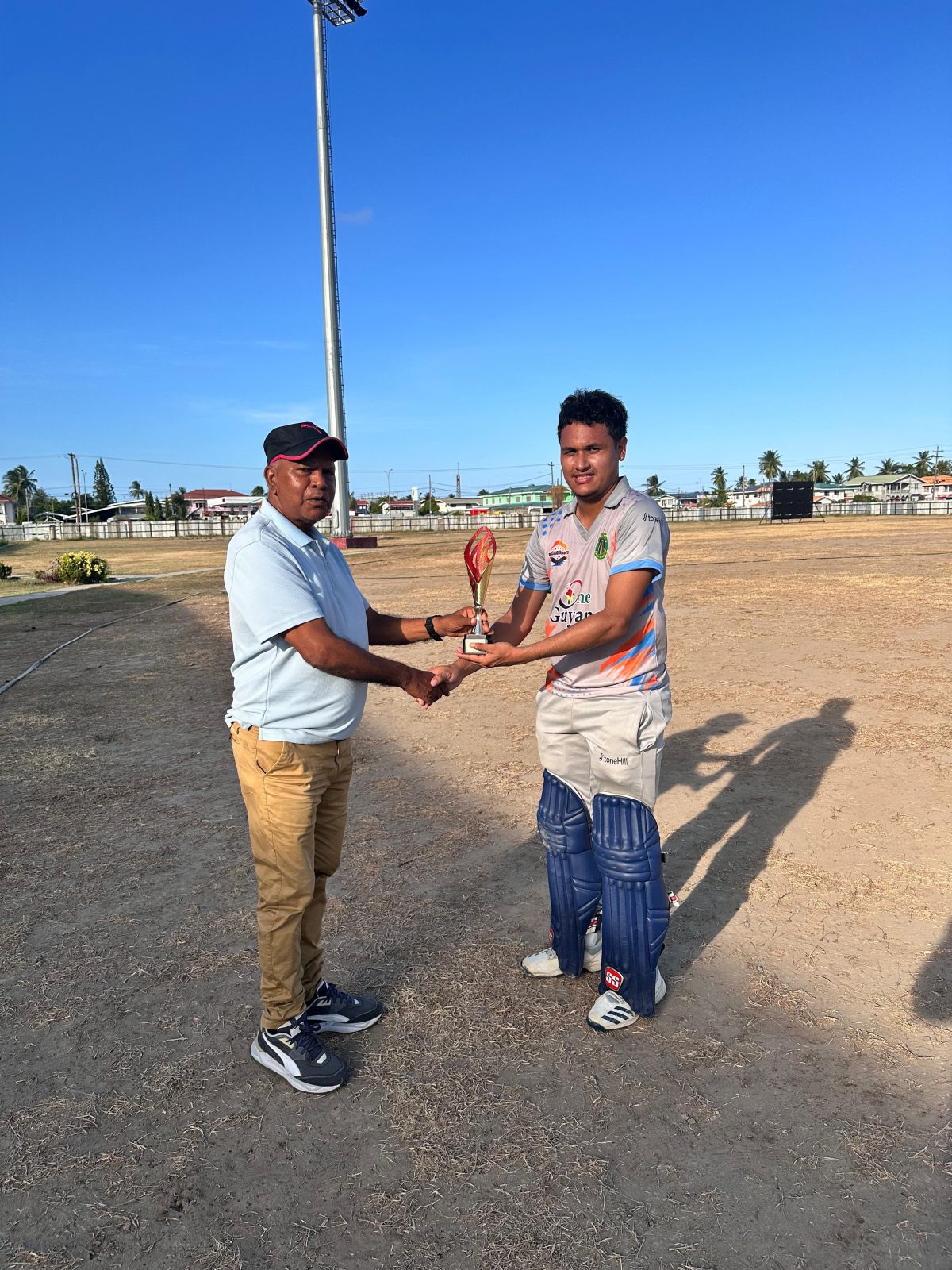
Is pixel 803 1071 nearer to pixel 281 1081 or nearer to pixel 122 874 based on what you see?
pixel 281 1081

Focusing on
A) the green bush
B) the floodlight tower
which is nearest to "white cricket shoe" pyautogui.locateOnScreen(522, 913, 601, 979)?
the green bush

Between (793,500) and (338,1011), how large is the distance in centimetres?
5918

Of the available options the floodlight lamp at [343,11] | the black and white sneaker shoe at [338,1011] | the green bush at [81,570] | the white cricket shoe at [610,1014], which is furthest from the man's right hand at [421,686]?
the floodlight lamp at [343,11]

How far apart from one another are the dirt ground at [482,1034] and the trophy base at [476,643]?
1313mm

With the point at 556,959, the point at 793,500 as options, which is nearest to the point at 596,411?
the point at 556,959

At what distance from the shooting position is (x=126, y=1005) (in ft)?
10.8

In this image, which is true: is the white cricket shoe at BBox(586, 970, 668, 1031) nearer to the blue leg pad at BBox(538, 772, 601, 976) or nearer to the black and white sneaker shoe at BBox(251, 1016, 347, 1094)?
the blue leg pad at BBox(538, 772, 601, 976)

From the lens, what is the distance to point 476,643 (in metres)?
3.31

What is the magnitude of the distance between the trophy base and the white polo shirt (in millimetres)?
598

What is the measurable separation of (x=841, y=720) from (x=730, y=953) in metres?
4.06

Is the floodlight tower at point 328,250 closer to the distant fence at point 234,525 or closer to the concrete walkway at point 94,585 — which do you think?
the concrete walkway at point 94,585

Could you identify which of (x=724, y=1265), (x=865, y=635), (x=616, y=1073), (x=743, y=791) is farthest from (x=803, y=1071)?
(x=865, y=635)

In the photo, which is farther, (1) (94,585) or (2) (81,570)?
(2) (81,570)

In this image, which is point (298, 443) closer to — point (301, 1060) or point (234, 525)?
point (301, 1060)
